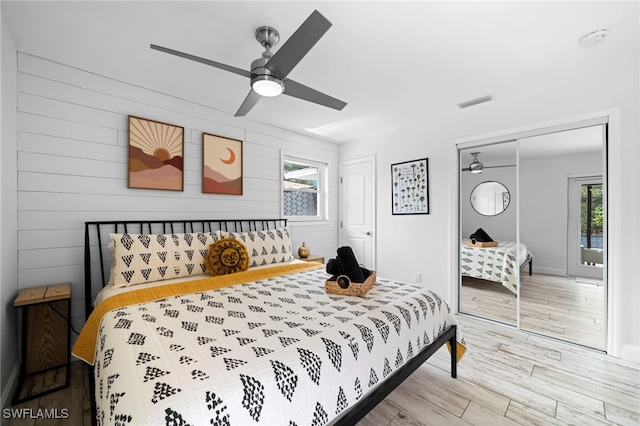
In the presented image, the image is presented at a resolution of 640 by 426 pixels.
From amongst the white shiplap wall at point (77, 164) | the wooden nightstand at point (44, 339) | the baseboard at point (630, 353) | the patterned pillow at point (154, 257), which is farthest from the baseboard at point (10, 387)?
the baseboard at point (630, 353)

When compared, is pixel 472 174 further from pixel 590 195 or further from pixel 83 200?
pixel 83 200

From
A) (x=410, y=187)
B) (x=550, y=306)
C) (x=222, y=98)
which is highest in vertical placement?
(x=222, y=98)

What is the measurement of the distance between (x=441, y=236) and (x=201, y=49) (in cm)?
336

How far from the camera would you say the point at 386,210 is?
4316 millimetres

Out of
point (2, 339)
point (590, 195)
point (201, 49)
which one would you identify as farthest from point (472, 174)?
point (2, 339)

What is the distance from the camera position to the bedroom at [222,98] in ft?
6.18

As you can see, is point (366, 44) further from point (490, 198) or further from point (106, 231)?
point (106, 231)

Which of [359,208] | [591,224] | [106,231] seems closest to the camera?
[106,231]

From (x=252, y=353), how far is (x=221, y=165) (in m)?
2.65

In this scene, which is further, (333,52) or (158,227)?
(158,227)

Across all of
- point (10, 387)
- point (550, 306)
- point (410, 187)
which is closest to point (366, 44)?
point (410, 187)

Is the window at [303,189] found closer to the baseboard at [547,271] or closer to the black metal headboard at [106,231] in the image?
the black metal headboard at [106,231]

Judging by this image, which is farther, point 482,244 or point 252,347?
point 482,244

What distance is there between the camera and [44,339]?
6.98ft
